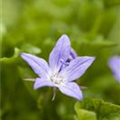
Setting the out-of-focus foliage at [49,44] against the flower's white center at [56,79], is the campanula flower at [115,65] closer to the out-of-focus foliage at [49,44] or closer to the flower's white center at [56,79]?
the out-of-focus foliage at [49,44]

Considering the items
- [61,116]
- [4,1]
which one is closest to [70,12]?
[4,1]

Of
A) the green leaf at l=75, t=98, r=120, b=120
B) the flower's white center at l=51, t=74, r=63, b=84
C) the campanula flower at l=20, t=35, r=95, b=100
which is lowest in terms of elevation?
the green leaf at l=75, t=98, r=120, b=120

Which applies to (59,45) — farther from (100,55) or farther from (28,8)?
(28,8)

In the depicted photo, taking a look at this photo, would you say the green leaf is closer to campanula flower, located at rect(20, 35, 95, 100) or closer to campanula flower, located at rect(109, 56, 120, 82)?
campanula flower, located at rect(20, 35, 95, 100)

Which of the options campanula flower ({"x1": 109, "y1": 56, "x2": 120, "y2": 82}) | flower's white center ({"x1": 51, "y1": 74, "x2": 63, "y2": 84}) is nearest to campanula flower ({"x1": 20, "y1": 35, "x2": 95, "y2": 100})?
flower's white center ({"x1": 51, "y1": 74, "x2": 63, "y2": 84})

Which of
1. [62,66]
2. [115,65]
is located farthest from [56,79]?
[115,65]

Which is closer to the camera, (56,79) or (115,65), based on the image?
(56,79)

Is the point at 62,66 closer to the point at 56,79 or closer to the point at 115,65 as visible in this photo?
the point at 56,79

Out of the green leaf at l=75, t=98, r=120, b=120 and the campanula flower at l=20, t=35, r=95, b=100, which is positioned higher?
the campanula flower at l=20, t=35, r=95, b=100
